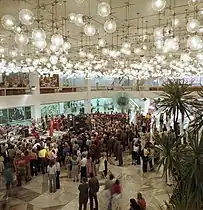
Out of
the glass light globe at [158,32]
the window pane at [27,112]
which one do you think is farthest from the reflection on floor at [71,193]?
the window pane at [27,112]

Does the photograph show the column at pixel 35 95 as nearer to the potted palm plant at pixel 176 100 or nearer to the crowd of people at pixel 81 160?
the crowd of people at pixel 81 160

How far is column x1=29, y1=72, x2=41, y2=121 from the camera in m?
19.5

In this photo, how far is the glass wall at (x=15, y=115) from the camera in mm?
18859

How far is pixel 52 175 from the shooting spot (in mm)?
8266

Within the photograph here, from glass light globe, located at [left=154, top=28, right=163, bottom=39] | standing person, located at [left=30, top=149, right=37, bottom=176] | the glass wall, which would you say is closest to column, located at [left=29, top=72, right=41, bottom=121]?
the glass wall

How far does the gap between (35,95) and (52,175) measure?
12.0 meters

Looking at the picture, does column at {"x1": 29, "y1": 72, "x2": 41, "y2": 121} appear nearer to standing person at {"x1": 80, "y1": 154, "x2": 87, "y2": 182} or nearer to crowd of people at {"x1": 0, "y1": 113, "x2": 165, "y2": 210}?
crowd of people at {"x1": 0, "y1": 113, "x2": 165, "y2": 210}

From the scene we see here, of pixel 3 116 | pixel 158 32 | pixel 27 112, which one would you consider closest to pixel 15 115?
pixel 27 112

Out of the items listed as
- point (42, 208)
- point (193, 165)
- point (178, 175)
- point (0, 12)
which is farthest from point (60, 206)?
point (0, 12)

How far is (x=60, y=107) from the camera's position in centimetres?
2406

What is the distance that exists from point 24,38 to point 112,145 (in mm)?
7102

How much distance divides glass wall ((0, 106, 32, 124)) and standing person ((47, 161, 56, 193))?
11.5 m

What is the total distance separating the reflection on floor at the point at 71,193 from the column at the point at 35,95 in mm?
10393

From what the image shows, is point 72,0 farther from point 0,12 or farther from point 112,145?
point 112,145
